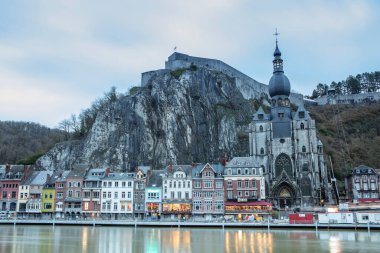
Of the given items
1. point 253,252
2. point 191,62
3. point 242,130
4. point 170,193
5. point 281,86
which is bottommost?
point 253,252

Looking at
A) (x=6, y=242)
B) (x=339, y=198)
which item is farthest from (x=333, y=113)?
(x=6, y=242)

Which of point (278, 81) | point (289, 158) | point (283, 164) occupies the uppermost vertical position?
point (278, 81)

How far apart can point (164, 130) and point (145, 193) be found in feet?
56.2

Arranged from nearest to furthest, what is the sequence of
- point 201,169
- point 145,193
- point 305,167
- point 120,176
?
point 201,169 → point 145,193 → point 120,176 → point 305,167

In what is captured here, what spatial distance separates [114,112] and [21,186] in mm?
20895

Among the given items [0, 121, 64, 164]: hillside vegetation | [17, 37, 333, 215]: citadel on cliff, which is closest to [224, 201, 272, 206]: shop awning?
[17, 37, 333, 215]: citadel on cliff

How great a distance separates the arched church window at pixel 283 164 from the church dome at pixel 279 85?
1299 centimetres

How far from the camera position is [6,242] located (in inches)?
1308

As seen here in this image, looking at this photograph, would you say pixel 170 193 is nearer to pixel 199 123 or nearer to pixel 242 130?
pixel 199 123

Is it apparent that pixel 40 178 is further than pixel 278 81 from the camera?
No

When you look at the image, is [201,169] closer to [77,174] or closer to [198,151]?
[198,151]

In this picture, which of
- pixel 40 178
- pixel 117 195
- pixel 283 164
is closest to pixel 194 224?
pixel 117 195

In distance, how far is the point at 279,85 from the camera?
242 feet

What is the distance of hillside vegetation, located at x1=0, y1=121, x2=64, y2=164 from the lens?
8194cm
